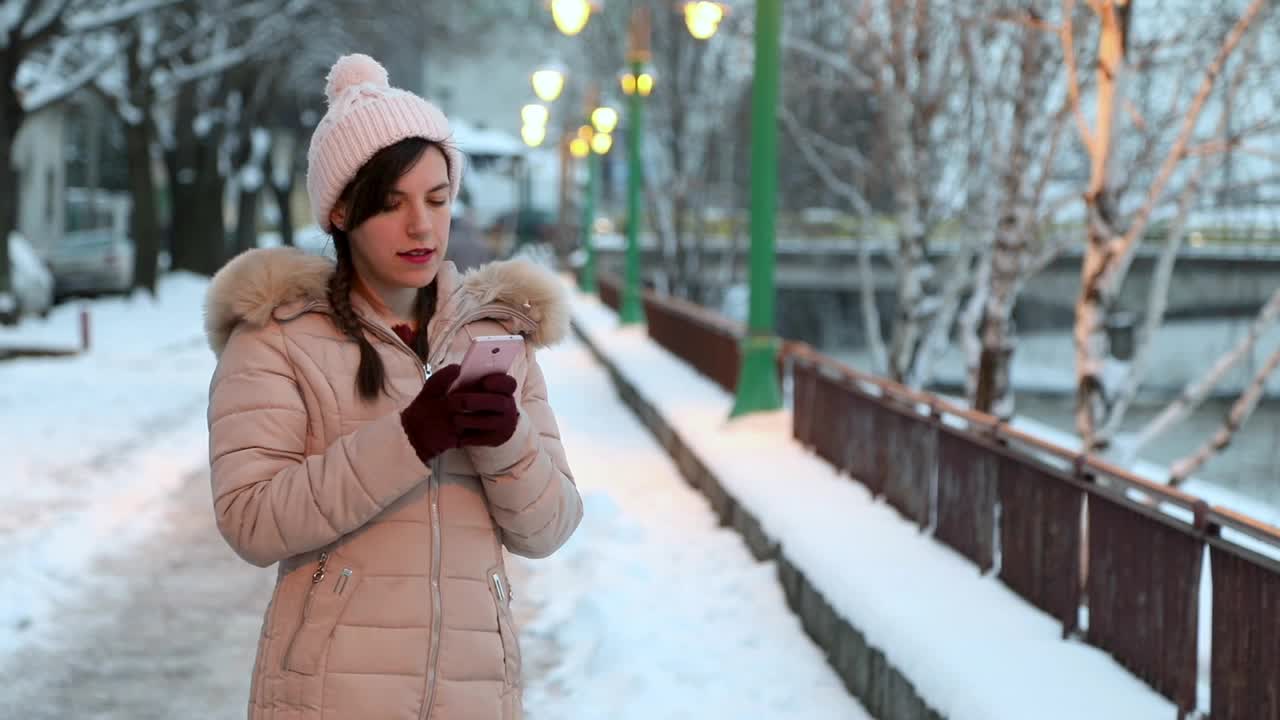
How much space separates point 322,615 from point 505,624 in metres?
0.30

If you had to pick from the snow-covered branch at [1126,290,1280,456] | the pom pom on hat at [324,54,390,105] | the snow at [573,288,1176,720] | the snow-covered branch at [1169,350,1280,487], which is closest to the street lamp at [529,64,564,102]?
the snow at [573,288,1176,720]

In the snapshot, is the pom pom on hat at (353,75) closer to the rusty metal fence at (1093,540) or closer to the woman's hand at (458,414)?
the woman's hand at (458,414)

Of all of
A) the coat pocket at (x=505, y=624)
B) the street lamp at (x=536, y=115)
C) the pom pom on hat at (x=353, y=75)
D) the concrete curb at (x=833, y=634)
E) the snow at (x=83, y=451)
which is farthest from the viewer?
the street lamp at (x=536, y=115)

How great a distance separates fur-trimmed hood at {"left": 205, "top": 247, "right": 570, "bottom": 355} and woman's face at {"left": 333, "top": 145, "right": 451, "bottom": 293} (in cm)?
10

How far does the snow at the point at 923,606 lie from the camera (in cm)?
568

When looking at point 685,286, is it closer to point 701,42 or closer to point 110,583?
point 701,42

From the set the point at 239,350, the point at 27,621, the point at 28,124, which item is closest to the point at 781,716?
the point at 27,621

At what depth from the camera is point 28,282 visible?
30.5 meters

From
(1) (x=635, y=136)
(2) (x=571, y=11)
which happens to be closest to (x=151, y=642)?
(2) (x=571, y=11)

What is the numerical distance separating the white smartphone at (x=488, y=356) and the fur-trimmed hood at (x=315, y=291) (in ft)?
1.19

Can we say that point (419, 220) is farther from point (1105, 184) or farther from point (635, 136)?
point (635, 136)

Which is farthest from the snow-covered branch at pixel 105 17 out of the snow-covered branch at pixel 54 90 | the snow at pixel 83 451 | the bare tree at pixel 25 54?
the snow at pixel 83 451

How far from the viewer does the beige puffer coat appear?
8.88 feet

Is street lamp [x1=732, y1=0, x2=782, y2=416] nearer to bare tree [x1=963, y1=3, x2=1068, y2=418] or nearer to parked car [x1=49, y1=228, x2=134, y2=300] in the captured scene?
bare tree [x1=963, y1=3, x2=1068, y2=418]
